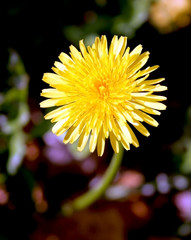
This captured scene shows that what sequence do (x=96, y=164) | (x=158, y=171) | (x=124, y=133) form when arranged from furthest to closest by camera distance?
(x=96, y=164) < (x=158, y=171) < (x=124, y=133)

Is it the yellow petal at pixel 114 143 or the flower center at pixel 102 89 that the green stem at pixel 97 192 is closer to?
the yellow petal at pixel 114 143

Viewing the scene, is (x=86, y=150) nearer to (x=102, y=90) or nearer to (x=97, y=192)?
(x=97, y=192)

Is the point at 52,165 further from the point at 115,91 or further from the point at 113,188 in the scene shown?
the point at 115,91

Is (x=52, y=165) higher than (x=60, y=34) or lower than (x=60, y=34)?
lower

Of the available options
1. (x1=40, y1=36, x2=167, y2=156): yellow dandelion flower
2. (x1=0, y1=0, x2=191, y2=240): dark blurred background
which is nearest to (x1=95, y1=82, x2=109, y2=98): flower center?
(x1=40, y1=36, x2=167, y2=156): yellow dandelion flower

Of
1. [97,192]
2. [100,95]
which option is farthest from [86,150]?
[100,95]

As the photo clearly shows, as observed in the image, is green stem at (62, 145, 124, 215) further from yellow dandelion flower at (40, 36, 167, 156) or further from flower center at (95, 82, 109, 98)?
flower center at (95, 82, 109, 98)

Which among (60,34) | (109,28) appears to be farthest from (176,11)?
(60,34)
